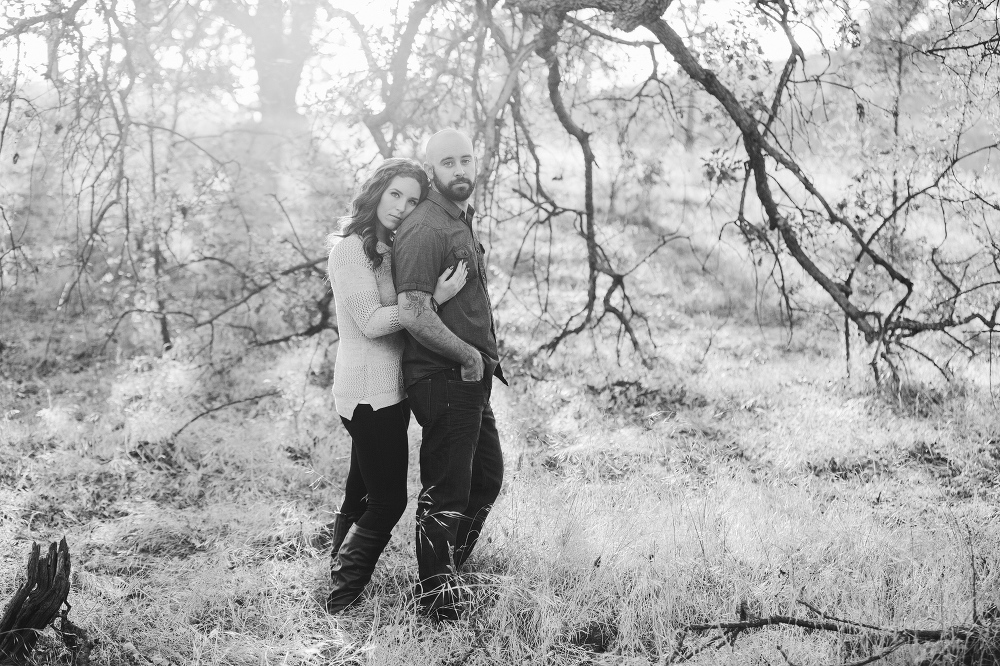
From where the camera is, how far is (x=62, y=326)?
951cm

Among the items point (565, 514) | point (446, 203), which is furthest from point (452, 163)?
point (565, 514)

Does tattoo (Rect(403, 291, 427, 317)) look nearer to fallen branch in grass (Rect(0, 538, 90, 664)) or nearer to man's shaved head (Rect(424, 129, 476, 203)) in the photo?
man's shaved head (Rect(424, 129, 476, 203))

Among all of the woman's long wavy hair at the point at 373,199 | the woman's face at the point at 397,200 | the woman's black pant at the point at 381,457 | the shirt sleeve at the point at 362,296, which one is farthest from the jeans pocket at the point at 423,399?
the woman's face at the point at 397,200

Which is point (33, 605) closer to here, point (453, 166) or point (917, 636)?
point (453, 166)

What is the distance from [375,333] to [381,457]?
0.48 metres

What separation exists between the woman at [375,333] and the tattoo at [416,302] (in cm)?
9

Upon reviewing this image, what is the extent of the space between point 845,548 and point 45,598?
3.10 metres

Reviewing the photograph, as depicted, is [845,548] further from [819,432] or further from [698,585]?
[819,432]

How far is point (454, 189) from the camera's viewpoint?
311 centimetres

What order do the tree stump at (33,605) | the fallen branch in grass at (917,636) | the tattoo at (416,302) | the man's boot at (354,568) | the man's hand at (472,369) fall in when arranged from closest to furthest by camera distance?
1. the fallen branch in grass at (917,636)
2. the tree stump at (33,605)
3. the tattoo at (416,302)
4. the man's hand at (472,369)
5. the man's boot at (354,568)

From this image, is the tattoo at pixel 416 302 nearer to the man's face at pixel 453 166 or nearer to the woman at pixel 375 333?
the woman at pixel 375 333

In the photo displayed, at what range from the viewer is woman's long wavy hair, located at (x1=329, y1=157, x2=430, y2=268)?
10.3 ft

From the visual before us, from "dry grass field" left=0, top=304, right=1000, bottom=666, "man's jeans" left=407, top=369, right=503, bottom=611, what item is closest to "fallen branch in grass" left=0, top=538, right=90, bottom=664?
"dry grass field" left=0, top=304, right=1000, bottom=666

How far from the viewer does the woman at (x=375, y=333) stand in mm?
3105
